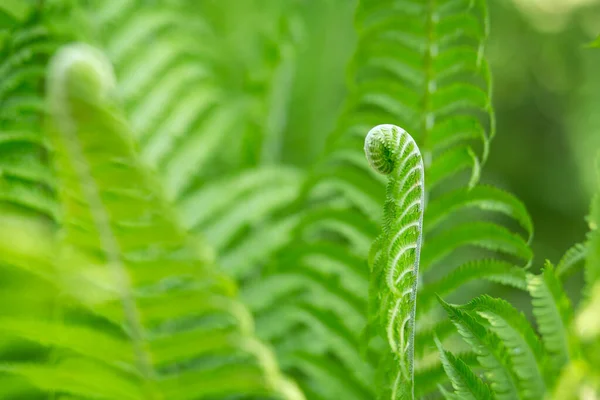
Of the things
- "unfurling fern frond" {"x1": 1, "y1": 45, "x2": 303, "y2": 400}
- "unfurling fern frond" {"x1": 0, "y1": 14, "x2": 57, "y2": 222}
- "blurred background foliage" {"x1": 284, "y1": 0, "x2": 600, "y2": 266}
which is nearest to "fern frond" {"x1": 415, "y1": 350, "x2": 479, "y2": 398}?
"unfurling fern frond" {"x1": 1, "y1": 45, "x2": 303, "y2": 400}

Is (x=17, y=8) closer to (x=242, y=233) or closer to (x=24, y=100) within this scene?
(x=24, y=100)

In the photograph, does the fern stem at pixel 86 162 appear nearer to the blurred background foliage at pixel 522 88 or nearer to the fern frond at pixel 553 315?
the fern frond at pixel 553 315

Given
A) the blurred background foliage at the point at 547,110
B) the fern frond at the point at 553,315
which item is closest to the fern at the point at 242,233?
the fern frond at the point at 553,315

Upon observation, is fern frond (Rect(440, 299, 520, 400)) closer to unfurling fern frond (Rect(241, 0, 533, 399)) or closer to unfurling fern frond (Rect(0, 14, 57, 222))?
unfurling fern frond (Rect(241, 0, 533, 399))

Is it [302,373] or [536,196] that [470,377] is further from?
[536,196]

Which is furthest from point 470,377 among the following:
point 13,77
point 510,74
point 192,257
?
point 510,74

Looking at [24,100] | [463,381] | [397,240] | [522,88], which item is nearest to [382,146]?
[397,240]
